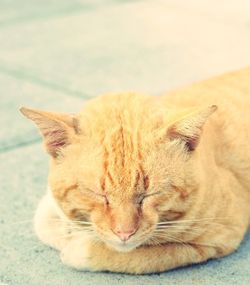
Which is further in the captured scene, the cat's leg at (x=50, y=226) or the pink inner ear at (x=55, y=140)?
the cat's leg at (x=50, y=226)

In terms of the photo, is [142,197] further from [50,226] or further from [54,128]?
[50,226]

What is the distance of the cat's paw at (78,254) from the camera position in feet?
10.9

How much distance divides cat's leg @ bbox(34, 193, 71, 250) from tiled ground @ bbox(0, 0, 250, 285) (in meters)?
0.06

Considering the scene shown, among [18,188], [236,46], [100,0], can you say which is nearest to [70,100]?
[18,188]

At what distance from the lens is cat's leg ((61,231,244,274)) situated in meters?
3.25

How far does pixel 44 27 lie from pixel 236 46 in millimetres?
2368

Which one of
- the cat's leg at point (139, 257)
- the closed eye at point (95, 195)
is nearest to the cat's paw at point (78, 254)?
the cat's leg at point (139, 257)

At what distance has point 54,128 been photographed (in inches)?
122

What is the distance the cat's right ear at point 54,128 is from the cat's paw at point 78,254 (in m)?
0.46

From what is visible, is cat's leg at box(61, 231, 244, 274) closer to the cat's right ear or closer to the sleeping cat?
the sleeping cat

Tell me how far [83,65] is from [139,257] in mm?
3821

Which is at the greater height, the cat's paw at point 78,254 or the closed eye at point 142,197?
the closed eye at point 142,197

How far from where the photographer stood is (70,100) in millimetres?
5750

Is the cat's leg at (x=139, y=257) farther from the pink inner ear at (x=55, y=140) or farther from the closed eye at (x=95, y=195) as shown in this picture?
the pink inner ear at (x=55, y=140)
